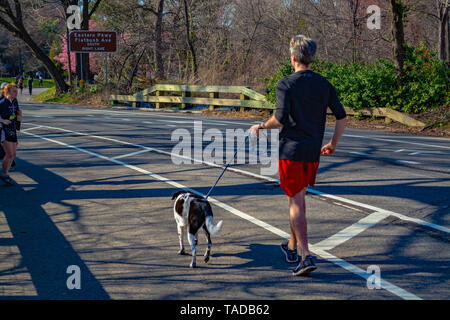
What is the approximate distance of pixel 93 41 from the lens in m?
36.0

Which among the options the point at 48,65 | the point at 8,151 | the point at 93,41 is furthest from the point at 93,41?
the point at 8,151

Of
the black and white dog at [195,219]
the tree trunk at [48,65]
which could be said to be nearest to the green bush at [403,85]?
the black and white dog at [195,219]

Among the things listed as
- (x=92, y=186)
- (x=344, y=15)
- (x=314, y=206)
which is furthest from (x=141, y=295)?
(x=344, y=15)

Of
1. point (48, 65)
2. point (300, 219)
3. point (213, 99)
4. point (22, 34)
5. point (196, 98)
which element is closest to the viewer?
point (300, 219)

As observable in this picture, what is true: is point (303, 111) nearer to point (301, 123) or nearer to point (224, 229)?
point (301, 123)

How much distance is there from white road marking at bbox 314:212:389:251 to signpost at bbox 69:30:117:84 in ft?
106

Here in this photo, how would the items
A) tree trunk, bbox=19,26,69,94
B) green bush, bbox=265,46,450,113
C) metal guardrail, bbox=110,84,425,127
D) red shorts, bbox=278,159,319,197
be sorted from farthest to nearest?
tree trunk, bbox=19,26,69,94 < metal guardrail, bbox=110,84,425,127 < green bush, bbox=265,46,450,113 < red shorts, bbox=278,159,319,197

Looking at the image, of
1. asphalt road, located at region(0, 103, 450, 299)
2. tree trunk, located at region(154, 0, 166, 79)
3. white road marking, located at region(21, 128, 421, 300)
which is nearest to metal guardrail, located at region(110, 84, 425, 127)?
asphalt road, located at region(0, 103, 450, 299)

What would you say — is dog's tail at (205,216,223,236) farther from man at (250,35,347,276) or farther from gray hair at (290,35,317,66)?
gray hair at (290,35,317,66)

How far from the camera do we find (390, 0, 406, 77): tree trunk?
18531 millimetres

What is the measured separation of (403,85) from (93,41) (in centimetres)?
2497

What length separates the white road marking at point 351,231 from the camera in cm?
539
